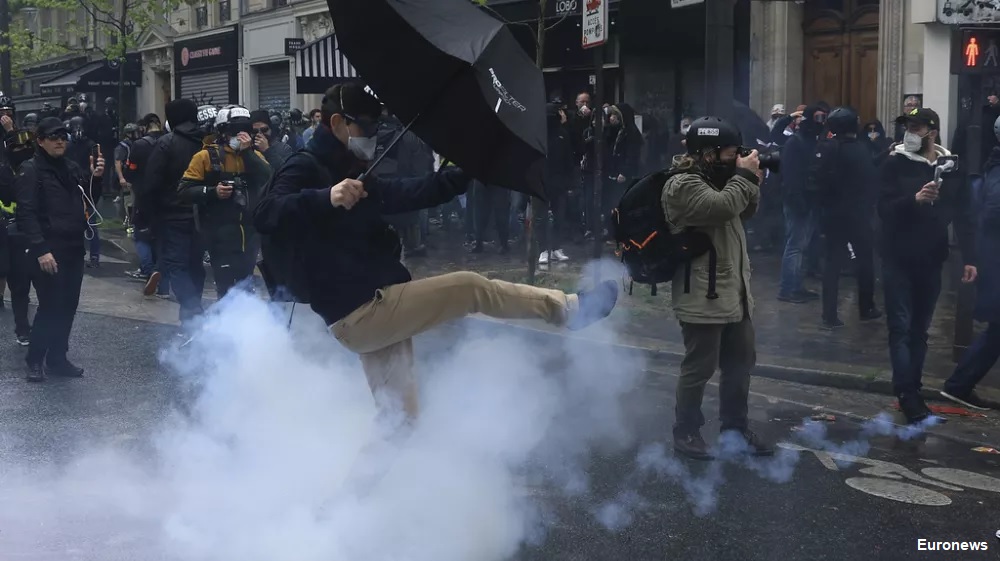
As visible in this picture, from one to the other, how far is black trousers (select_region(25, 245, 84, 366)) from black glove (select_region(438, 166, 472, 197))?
15.1 ft

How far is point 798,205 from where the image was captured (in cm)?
1168

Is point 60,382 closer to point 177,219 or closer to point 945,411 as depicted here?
point 177,219

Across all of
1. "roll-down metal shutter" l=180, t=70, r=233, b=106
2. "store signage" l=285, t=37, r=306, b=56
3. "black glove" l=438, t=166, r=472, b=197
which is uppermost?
"store signage" l=285, t=37, r=306, b=56

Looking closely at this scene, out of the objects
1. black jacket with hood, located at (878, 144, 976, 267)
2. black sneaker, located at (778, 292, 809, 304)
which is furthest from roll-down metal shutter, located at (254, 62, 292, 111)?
black jacket with hood, located at (878, 144, 976, 267)

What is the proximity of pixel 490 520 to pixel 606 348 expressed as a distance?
15.1ft

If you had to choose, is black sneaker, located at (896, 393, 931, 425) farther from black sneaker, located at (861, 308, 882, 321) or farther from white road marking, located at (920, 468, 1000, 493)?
black sneaker, located at (861, 308, 882, 321)

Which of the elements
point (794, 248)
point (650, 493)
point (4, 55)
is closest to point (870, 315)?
point (794, 248)

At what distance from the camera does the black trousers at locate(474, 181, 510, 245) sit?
15041mm

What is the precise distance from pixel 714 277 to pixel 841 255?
4.65 metres

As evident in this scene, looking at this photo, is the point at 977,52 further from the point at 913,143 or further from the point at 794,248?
the point at 794,248

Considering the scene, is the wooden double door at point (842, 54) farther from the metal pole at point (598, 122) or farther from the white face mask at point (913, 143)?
the white face mask at point (913, 143)

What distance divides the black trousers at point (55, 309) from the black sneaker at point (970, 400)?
5868mm

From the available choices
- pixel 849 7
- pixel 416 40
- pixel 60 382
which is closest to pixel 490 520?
pixel 416 40

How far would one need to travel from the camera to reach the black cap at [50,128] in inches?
327
